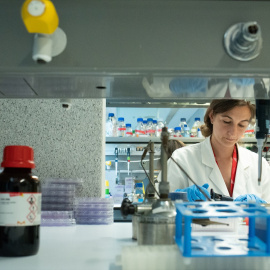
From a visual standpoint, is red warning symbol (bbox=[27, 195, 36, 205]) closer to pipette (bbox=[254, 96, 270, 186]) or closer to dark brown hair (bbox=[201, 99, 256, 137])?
pipette (bbox=[254, 96, 270, 186])

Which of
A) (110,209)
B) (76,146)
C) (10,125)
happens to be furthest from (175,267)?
(10,125)

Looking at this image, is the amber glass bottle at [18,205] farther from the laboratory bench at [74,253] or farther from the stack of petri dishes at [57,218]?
the stack of petri dishes at [57,218]

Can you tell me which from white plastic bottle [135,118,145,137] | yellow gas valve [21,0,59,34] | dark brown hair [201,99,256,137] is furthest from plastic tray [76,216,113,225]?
white plastic bottle [135,118,145,137]

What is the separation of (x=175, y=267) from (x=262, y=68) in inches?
14.5

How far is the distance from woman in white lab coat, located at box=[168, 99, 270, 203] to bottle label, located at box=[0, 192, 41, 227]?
1635mm

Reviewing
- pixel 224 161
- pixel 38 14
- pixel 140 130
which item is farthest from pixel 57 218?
pixel 140 130

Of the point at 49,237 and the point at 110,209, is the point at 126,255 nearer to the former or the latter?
the point at 49,237

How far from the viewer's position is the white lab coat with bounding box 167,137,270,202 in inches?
90.7

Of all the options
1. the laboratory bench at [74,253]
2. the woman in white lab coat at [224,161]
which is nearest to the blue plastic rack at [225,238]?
the laboratory bench at [74,253]

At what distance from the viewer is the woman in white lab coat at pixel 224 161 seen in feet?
7.53

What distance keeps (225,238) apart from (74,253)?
0.30 m

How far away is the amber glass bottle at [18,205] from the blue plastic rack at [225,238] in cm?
28

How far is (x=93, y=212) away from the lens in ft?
4.40

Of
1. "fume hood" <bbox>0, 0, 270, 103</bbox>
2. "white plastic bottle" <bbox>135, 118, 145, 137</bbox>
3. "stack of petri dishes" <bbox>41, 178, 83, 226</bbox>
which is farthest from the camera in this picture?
"white plastic bottle" <bbox>135, 118, 145, 137</bbox>
